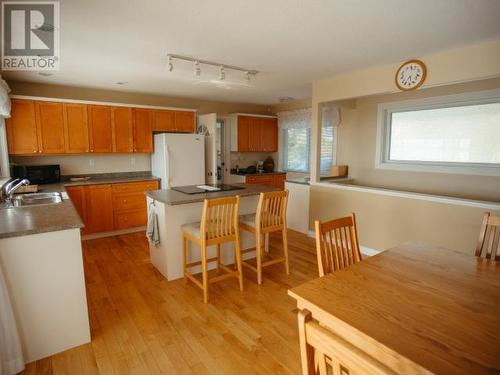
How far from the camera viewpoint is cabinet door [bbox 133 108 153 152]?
4.81 meters

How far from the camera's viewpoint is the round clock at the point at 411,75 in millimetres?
3055

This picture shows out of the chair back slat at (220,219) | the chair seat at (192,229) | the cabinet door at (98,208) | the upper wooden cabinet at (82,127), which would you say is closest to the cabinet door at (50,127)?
the upper wooden cabinet at (82,127)

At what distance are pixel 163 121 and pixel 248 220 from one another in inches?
112

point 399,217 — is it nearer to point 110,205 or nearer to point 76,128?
point 110,205

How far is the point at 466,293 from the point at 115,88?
504 cm

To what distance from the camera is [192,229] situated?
2787mm

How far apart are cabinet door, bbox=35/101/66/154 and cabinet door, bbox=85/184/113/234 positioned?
0.75m

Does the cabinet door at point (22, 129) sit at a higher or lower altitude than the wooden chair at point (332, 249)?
higher

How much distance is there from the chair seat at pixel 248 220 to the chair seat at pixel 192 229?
51 cm

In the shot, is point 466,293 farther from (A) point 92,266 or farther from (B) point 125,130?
(B) point 125,130

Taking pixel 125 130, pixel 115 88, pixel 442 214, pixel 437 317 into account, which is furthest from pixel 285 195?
pixel 115 88

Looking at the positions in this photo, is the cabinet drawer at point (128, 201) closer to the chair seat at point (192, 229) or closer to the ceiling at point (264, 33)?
the ceiling at point (264, 33)

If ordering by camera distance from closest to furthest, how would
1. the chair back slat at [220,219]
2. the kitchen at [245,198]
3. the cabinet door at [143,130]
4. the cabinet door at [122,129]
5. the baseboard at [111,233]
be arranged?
1. the kitchen at [245,198]
2. the chair back slat at [220,219]
3. the baseboard at [111,233]
4. the cabinet door at [122,129]
5. the cabinet door at [143,130]

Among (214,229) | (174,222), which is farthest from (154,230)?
(214,229)
